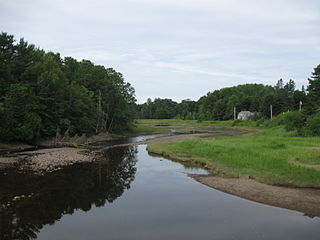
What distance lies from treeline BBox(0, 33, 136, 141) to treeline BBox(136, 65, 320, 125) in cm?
4466

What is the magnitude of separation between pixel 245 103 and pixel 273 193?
115 metres

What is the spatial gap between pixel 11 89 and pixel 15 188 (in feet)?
83.6

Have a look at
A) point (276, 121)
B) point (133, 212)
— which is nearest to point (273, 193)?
point (133, 212)

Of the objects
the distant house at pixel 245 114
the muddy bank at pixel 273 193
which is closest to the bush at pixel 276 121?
the distant house at pixel 245 114

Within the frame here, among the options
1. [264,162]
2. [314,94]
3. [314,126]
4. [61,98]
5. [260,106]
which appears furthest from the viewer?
[260,106]

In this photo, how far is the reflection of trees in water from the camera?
14.0 m

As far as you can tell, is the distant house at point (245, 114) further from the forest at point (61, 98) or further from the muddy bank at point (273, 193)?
the muddy bank at point (273, 193)

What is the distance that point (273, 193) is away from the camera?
17.9m

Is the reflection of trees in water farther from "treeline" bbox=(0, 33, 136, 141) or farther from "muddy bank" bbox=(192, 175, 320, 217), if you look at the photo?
"treeline" bbox=(0, 33, 136, 141)

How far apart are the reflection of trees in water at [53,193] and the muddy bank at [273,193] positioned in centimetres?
766

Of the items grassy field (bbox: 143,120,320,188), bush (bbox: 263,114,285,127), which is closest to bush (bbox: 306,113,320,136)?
grassy field (bbox: 143,120,320,188)

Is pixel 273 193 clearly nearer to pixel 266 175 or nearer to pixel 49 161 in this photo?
pixel 266 175

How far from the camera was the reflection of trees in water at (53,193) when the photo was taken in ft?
46.1

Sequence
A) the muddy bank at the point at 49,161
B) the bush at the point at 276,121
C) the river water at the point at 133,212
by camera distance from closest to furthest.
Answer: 1. the river water at the point at 133,212
2. the muddy bank at the point at 49,161
3. the bush at the point at 276,121
